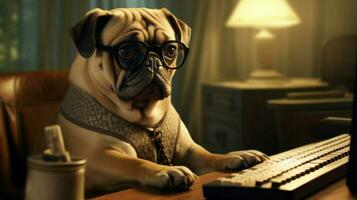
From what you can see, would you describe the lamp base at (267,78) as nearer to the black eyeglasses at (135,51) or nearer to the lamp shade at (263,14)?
the lamp shade at (263,14)

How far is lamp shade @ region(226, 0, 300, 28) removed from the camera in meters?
2.63

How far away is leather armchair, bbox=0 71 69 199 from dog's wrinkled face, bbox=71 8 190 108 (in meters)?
0.28

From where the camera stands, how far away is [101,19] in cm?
109

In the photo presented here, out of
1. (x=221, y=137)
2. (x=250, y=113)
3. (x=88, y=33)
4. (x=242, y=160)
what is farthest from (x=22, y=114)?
(x=221, y=137)

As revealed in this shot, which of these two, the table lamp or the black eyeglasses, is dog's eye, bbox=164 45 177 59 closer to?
the black eyeglasses

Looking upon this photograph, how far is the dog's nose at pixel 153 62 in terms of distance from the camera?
1.06m

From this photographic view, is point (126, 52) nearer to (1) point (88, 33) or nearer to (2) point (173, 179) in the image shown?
(1) point (88, 33)

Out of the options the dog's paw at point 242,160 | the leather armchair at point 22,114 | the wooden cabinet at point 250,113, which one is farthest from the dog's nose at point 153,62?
the wooden cabinet at point 250,113

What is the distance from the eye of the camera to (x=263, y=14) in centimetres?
262

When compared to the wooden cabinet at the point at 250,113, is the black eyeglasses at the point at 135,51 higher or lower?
higher

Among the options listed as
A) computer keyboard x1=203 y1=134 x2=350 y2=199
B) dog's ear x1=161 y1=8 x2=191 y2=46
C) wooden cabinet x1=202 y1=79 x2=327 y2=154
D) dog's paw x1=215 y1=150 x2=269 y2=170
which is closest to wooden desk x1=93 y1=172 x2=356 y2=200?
computer keyboard x1=203 y1=134 x2=350 y2=199

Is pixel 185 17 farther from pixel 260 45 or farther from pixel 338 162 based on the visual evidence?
pixel 338 162

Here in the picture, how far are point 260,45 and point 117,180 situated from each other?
186 cm

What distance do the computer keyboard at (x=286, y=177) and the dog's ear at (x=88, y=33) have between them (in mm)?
403
